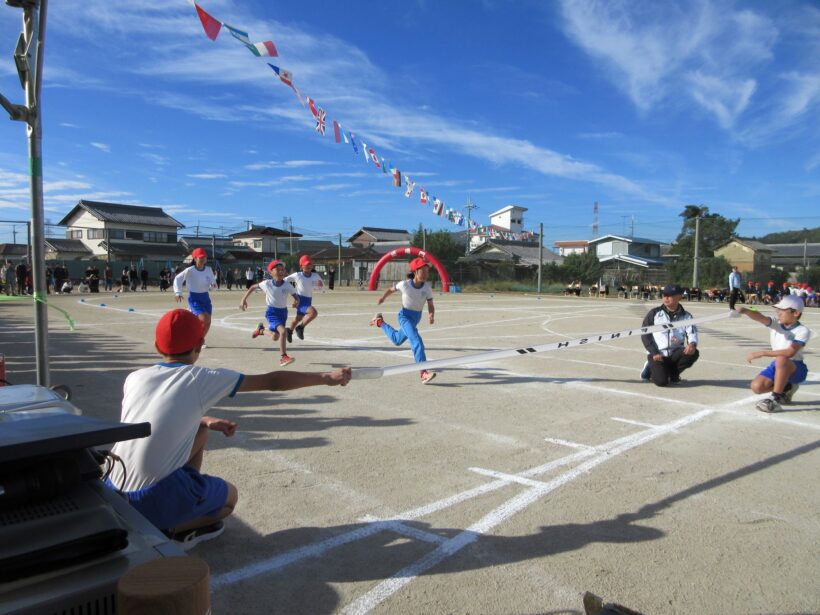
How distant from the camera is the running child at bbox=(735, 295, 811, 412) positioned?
650 cm

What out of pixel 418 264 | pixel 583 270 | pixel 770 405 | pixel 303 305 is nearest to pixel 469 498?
pixel 770 405

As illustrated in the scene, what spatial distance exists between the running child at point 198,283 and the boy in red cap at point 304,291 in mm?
1602

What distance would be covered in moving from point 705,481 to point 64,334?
1331cm

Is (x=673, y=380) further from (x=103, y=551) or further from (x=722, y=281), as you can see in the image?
(x=722, y=281)

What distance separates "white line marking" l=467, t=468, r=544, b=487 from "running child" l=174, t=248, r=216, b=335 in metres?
7.53

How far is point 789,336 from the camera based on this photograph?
6.53 metres

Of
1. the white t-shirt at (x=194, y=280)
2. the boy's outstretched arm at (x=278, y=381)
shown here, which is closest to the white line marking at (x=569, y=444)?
the boy's outstretched arm at (x=278, y=381)

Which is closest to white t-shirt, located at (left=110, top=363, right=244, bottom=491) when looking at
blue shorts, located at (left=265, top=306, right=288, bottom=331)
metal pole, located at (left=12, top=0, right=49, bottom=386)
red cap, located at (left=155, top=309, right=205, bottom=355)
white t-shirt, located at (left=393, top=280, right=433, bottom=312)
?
red cap, located at (left=155, top=309, right=205, bottom=355)

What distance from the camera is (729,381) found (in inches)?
328

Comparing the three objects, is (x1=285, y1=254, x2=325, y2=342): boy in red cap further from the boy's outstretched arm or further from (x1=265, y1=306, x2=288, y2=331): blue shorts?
the boy's outstretched arm

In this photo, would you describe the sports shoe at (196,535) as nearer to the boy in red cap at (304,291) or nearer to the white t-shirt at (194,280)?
the boy in red cap at (304,291)

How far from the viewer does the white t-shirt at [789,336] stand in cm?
648

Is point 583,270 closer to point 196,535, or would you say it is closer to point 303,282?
point 303,282

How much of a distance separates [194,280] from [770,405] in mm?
9481
